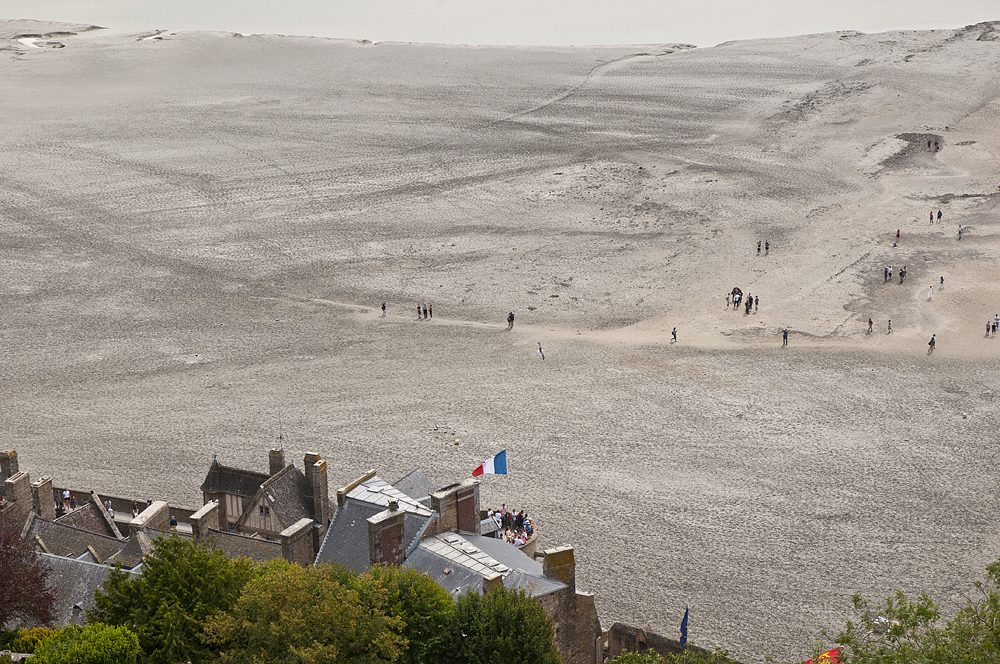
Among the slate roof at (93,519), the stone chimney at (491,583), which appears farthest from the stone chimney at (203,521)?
the stone chimney at (491,583)

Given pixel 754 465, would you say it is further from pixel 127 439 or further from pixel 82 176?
pixel 82 176

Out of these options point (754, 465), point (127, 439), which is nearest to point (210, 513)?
point (127, 439)

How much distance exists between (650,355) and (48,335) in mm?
37082

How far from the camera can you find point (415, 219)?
8706cm

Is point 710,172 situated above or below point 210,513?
above

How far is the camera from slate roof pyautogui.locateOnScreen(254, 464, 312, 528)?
116 feet

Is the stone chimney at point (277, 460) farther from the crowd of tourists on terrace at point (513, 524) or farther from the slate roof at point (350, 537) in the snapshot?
the crowd of tourists on terrace at point (513, 524)

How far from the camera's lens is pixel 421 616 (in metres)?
26.7

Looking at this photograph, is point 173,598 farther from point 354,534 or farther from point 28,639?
point 354,534

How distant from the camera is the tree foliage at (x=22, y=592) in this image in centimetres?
2850

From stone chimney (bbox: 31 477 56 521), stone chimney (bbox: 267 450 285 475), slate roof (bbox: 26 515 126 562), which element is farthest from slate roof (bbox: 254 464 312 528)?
stone chimney (bbox: 31 477 56 521)

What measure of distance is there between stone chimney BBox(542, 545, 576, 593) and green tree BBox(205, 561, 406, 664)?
19.2 feet

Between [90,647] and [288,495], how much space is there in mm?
12847

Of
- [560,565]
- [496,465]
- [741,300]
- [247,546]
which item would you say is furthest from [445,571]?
[741,300]
